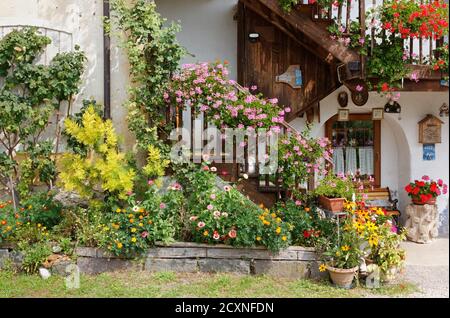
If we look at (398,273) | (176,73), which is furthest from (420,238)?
(176,73)

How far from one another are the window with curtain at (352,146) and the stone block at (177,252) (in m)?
4.09

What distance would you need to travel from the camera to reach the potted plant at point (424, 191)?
27.3 ft

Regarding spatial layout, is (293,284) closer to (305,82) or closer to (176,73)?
(176,73)

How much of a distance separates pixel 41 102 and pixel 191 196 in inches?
106

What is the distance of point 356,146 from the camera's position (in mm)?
9203

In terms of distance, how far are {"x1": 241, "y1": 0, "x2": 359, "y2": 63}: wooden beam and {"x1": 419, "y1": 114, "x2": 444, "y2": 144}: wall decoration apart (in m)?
2.49

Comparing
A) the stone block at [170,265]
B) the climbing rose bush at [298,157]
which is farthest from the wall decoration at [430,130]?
the stone block at [170,265]

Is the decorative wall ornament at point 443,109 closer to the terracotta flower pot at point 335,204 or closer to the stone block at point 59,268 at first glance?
the terracotta flower pot at point 335,204

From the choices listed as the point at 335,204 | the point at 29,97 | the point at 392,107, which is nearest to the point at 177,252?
the point at 335,204

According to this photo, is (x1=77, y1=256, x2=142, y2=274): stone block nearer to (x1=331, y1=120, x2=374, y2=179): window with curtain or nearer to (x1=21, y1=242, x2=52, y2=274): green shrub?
(x1=21, y1=242, x2=52, y2=274): green shrub

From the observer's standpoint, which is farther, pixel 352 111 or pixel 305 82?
pixel 352 111

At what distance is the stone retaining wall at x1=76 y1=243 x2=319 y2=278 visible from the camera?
6.00 metres
